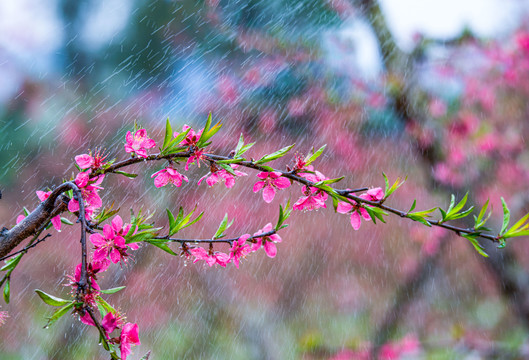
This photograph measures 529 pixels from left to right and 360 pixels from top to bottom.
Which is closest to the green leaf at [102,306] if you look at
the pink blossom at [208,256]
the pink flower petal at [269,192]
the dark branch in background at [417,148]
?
the pink blossom at [208,256]

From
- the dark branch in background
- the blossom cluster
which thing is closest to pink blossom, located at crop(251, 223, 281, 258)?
the blossom cluster

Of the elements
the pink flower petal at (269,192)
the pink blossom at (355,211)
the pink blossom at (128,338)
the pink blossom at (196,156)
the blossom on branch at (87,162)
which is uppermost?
the blossom on branch at (87,162)

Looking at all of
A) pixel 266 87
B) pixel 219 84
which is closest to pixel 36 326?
pixel 219 84

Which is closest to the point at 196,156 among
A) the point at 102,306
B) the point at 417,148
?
the point at 102,306

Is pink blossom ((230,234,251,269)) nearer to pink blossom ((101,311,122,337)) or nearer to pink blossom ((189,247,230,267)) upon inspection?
pink blossom ((189,247,230,267))

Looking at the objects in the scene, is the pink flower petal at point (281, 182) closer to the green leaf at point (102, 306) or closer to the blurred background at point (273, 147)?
the green leaf at point (102, 306)

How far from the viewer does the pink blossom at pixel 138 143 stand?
47 cm

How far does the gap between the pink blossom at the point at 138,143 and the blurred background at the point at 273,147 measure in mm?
1747

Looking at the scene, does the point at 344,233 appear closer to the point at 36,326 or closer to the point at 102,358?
the point at 102,358

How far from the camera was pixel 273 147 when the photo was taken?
283cm

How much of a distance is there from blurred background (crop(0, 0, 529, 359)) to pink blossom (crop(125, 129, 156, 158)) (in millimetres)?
1747

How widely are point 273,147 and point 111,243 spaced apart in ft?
7.95

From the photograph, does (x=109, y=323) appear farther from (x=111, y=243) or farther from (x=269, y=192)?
(x=269, y=192)

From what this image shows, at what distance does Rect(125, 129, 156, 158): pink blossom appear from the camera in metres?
0.47
